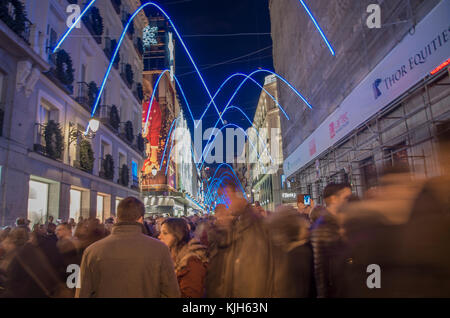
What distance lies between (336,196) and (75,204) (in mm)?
16336

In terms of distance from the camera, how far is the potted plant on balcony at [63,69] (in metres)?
14.1

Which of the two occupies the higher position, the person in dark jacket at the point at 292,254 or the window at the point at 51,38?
the window at the point at 51,38

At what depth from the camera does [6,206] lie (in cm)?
1042

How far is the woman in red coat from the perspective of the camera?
12.1 ft

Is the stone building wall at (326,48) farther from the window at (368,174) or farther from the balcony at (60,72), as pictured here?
the balcony at (60,72)

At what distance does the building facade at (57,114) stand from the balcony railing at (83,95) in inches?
2.1

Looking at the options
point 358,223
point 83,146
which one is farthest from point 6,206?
point 358,223

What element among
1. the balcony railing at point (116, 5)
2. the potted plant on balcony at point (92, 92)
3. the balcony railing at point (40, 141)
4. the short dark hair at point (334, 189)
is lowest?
the short dark hair at point (334, 189)

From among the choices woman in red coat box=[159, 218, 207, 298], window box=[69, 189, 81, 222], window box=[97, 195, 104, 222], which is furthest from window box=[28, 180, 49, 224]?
woman in red coat box=[159, 218, 207, 298]

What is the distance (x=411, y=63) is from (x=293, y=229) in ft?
21.6

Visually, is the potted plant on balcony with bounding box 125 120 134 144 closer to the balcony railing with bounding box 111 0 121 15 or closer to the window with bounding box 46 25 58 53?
the balcony railing with bounding box 111 0 121 15

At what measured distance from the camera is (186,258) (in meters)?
3.82

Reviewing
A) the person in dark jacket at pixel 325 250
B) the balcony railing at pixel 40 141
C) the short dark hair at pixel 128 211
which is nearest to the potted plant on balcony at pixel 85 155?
the balcony railing at pixel 40 141

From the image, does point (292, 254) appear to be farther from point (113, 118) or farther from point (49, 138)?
point (113, 118)
